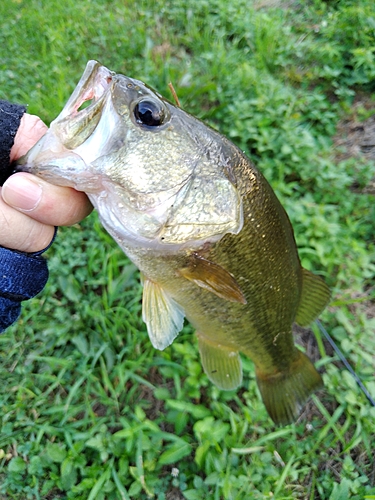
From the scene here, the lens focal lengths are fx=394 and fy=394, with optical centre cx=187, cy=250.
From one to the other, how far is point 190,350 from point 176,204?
116cm

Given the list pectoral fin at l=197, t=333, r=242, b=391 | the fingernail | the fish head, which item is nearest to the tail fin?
pectoral fin at l=197, t=333, r=242, b=391

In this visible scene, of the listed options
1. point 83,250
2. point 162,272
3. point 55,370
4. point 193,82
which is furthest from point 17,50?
point 162,272

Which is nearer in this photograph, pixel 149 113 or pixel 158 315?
pixel 149 113

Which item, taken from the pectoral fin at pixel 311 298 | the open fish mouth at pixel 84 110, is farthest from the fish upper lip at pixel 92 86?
the pectoral fin at pixel 311 298

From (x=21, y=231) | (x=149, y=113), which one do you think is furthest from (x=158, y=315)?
(x=149, y=113)

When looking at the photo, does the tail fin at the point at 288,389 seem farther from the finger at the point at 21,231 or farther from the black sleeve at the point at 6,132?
the black sleeve at the point at 6,132

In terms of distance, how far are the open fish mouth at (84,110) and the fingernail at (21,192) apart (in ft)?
0.52

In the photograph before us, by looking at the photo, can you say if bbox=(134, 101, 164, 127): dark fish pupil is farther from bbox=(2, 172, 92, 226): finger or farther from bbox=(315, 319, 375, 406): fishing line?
bbox=(315, 319, 375, 406): fishing line

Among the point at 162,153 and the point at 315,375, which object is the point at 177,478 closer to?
the point at 315,375

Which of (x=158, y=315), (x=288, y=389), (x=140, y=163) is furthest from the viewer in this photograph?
(x=288, y=389)

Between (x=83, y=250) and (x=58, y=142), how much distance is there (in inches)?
58.8

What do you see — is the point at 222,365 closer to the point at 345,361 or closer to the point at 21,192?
the point at 345,361

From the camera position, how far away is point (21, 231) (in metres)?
1.23

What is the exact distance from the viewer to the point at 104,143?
115 centimetres
